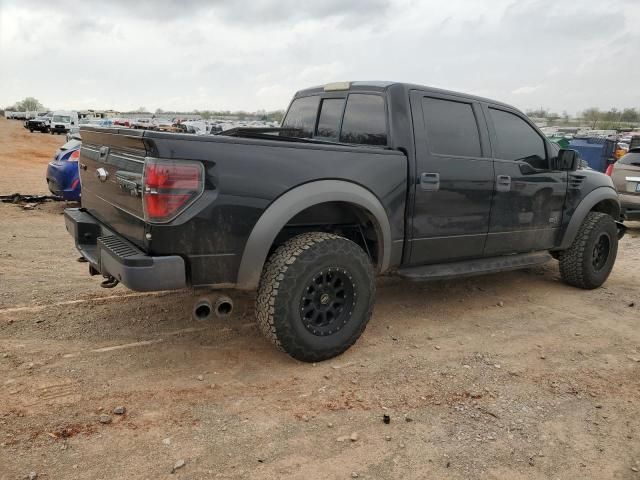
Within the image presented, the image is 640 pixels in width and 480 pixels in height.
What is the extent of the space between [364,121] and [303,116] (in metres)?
0.94

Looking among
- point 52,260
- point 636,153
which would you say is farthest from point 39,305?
point 636,153

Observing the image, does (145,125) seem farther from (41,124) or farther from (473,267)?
(473,267)

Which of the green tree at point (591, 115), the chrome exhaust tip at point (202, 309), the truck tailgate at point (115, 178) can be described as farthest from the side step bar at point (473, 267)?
the green tree at point (591, 115)

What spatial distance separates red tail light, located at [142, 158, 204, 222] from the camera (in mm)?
2830

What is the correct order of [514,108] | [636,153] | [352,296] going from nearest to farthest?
[352,296], [514,108], [636,153]

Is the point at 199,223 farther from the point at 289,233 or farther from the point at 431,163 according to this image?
the point at 431,163

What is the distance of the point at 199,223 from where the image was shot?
2963mm

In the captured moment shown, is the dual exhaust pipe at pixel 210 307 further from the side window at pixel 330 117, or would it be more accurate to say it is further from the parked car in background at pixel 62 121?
the parked car in background at pixel 62 121

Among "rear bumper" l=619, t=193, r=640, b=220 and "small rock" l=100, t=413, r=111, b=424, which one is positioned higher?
"rear bumper" l=619, t=193, r=640, b=220

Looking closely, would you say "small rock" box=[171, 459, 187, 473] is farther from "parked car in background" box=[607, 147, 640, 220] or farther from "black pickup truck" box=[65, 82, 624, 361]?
"parked car in background" box=[607, 147, 640, 220]

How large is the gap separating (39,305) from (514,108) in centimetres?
452

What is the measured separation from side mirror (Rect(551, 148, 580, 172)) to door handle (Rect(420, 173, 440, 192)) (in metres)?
1.65

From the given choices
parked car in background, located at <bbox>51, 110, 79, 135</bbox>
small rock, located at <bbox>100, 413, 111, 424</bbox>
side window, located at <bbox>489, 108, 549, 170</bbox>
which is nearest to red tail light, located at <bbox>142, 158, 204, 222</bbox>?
small rock, located at <bbox>100, 413, 111, 424</bbox>

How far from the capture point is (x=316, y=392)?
3176mm
